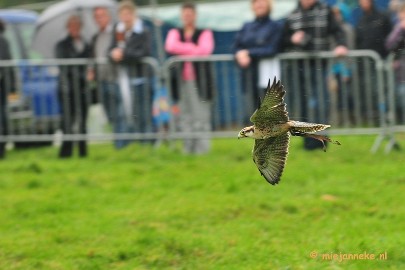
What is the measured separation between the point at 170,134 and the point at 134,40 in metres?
1.38

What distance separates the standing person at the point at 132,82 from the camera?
12.4 metres

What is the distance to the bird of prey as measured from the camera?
5.01 m

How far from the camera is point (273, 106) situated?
5031 mm

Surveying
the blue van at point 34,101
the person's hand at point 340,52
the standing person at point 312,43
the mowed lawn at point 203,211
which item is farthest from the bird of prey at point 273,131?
the blue van at point 34,101

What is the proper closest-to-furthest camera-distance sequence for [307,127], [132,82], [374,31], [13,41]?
[307,127] < [374,31] < [132,82] < [13,41]

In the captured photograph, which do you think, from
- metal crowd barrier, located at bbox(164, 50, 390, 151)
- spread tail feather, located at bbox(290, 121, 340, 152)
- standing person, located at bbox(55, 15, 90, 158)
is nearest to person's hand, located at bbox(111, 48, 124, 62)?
standing person, located at bbox(55, 15, 90, 158)

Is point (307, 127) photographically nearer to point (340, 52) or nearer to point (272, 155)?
point (272, 155)

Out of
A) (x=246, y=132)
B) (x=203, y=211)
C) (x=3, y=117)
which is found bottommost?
(x=203, y=211)

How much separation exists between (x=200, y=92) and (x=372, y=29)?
240cm

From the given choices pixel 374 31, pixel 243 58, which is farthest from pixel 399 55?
pixel 243 58

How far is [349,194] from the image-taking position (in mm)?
9211

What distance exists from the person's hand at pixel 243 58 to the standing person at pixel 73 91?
233 cm

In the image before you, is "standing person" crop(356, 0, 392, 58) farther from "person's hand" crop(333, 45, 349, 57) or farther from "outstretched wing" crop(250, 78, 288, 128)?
"outstretched wing" crop(250, 78, 288, 128)

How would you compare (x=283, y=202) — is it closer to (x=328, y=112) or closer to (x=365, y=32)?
(x=328, y=112)
